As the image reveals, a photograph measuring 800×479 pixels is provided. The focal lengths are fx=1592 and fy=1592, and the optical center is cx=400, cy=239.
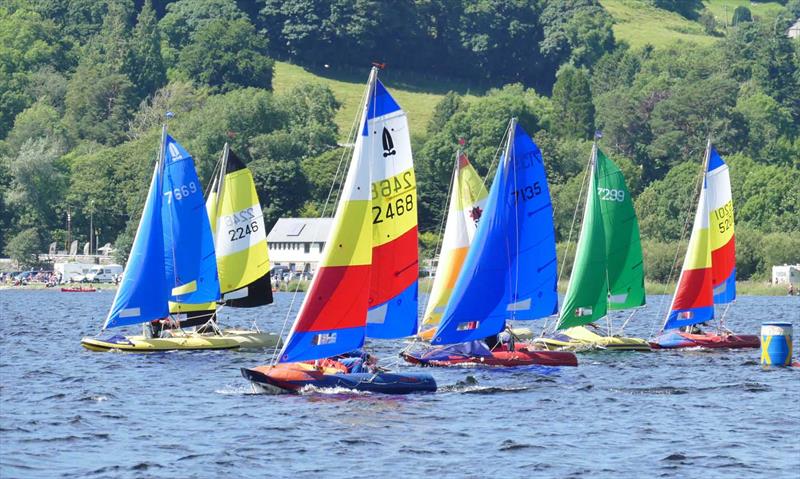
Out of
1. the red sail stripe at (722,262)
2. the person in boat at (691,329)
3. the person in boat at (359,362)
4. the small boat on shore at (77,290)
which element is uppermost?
the red sail stripe at (722,262)

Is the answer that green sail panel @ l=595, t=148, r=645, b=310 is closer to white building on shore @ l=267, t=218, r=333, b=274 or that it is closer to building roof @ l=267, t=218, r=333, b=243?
building roof @ l=267, t=218, r=333, b=243

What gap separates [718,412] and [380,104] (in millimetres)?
12890

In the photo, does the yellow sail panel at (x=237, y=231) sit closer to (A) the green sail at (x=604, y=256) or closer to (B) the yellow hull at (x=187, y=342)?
(B) the yellow hull at (x=187, y=342)

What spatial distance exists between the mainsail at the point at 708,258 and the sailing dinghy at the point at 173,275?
53.5 ft

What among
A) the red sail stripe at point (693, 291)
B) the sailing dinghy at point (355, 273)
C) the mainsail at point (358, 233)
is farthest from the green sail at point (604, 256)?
the mainsail at point (358, 233)

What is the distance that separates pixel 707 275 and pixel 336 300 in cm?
2434

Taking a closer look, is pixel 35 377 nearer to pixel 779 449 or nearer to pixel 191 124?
pixel 779 449

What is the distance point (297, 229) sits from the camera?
158 meters

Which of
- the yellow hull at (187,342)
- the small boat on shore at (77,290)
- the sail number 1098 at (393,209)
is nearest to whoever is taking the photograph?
the sail number 1098 at (393,209)

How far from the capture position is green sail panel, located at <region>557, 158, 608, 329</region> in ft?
196

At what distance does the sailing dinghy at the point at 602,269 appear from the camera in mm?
59981

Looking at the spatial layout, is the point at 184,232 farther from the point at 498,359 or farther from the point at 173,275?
the point at 498,359

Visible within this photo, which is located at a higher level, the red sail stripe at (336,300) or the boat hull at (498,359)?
the red sail stripe at (336,300)

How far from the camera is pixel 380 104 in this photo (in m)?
44.2
